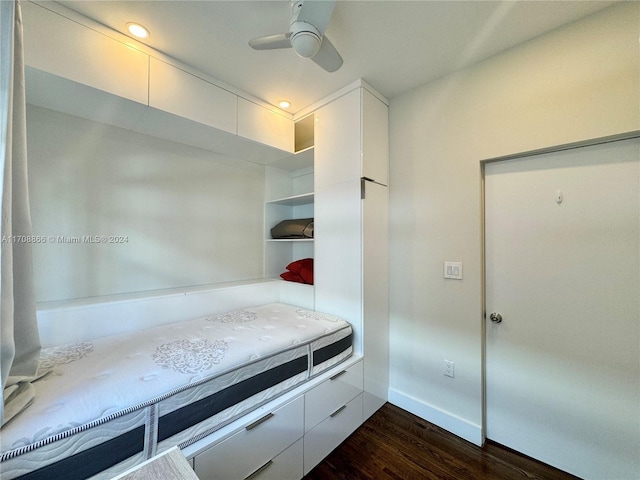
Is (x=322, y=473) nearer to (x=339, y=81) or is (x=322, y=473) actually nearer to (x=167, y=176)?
(x=167, y=176)

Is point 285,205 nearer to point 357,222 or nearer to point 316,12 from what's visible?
point 357,222

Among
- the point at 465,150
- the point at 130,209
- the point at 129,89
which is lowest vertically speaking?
the point at 130,209

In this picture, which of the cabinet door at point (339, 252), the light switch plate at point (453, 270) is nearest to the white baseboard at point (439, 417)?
the cabinet door at point (339, 252)

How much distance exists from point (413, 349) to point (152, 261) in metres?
2.19

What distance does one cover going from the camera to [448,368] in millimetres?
1817

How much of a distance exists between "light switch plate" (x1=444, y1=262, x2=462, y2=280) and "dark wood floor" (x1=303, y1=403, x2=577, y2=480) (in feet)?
3.61

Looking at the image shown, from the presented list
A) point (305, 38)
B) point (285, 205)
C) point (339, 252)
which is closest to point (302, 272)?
point (339, 252)

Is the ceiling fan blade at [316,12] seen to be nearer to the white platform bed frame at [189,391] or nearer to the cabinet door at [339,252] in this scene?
the cabinet door at [339,252]

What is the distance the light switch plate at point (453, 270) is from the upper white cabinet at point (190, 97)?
6.35 ft

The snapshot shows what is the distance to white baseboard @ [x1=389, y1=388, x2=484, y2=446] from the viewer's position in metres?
1.68

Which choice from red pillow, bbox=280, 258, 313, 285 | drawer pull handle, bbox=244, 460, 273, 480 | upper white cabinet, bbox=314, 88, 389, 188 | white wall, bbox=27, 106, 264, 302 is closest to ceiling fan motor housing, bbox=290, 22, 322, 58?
upper white cabinet, bbox=314, 88, 389, 188

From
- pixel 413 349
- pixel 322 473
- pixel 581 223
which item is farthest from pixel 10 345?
pixel 581 223

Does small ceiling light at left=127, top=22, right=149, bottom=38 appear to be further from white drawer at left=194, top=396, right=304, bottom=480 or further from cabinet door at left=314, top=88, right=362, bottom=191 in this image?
white drawer at left=194, top=396, right=304, bottom=480

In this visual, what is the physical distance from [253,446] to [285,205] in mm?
2200
